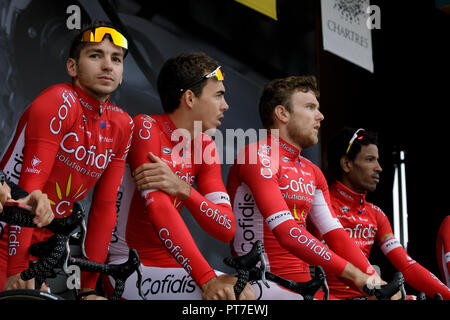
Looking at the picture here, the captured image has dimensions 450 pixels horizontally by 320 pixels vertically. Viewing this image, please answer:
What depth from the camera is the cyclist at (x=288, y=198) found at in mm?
2609

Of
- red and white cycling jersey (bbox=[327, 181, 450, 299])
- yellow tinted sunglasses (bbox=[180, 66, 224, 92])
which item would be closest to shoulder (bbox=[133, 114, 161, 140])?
yellow tinted sunglasses (bbox=[180, 66, 224, 92])

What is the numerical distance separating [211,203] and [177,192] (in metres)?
0.17

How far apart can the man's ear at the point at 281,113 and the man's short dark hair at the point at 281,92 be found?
19mm

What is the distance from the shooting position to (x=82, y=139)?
7.42ft

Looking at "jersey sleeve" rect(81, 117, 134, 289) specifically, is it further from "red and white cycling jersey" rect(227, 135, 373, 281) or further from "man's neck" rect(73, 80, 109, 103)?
"red and white cycling jersey" rect(227, 135, 373, 281)

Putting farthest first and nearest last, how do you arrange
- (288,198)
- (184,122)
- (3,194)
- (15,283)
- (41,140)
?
(288,198), (184,122), (41,140), (15,283), (3,194)

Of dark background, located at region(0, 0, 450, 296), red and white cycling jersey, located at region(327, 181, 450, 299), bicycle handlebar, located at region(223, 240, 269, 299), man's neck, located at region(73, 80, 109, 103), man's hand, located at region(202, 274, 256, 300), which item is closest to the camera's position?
bicycle handlebar, located at region(223, 240, 269, 299)

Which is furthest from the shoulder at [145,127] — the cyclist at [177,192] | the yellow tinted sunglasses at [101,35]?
the yellow tinted sunglasses at [101,35]

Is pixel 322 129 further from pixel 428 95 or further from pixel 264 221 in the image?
pixel 264 221

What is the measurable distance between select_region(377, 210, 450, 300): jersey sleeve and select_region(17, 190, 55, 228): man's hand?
8.07 feet

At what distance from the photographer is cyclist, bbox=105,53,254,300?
2.25m

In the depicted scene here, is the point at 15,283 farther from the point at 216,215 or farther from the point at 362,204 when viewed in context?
the point at 362,204

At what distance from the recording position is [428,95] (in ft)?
17.7

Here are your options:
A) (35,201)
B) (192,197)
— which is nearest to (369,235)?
(192,197)
